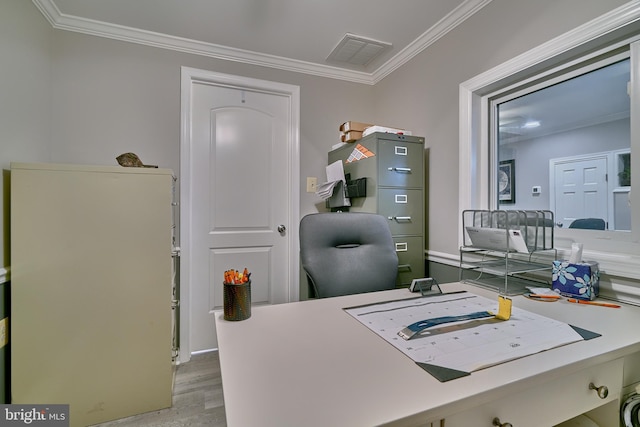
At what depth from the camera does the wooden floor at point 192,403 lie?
152 centimetres

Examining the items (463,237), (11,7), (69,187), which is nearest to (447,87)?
(463,237)

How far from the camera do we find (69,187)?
1.47 m

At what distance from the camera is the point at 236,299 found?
0.93 metres

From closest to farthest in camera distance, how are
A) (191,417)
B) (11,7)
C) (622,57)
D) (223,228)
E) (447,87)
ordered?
(622,57), (11,7), (191,417), (447,87), (223,228)

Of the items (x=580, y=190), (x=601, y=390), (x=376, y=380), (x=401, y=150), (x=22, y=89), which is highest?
(x=22, y=89)

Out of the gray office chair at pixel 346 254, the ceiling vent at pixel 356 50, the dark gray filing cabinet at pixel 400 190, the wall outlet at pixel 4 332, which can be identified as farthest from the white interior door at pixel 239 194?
the gray office chair at pixel 346 254

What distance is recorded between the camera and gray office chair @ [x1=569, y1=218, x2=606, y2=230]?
129 centimetres

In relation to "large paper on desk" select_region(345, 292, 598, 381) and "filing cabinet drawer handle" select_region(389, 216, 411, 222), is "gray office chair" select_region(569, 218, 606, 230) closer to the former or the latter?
"large paper on desk" select_region(345, 292, 598, 381)

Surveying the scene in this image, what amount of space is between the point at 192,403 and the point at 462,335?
1659mm

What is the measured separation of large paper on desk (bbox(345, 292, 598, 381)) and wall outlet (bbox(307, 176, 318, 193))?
1598 mm

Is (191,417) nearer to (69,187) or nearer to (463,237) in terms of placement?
(69,187)

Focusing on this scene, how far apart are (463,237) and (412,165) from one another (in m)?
0.58

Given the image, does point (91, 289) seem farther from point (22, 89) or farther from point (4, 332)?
point (22, 89)

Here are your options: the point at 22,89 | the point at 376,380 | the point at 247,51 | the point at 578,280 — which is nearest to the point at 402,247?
the point at 578,280
